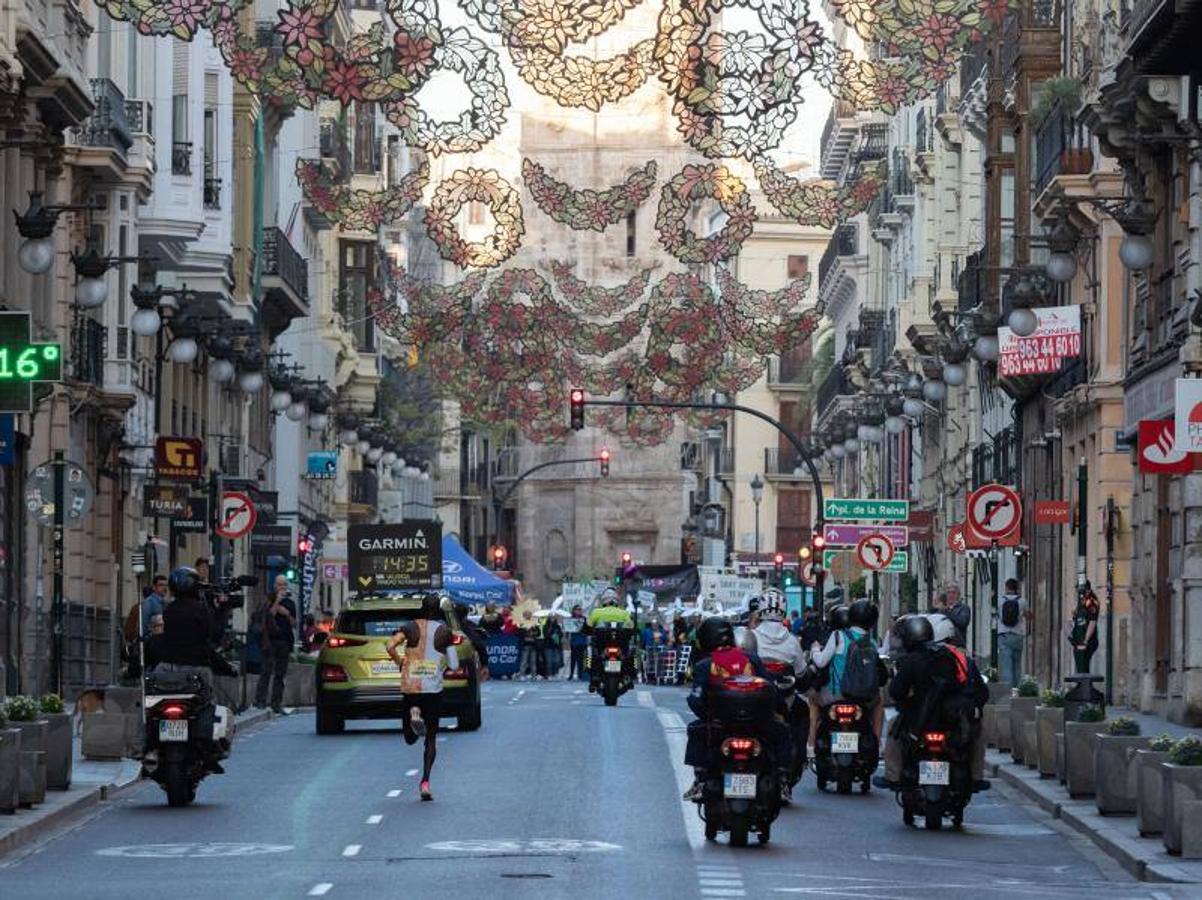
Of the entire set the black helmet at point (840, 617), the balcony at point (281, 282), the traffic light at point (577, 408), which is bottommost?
the black helmet at point (840, 617)

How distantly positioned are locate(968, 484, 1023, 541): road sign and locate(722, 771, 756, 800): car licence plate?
595 inches

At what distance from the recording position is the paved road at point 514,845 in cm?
1897

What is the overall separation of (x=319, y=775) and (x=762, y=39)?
1176 centimetres

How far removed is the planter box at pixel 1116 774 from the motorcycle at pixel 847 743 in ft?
12.0

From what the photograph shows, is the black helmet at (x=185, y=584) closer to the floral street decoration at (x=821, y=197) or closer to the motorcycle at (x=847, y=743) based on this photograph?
the motorcycle at (x=847, y=743)

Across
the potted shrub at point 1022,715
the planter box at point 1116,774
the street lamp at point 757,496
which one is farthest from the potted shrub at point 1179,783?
the street lamp at point 757,496

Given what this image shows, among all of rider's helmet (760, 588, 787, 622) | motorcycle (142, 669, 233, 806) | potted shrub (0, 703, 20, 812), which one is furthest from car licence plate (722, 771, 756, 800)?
rider's helmet (760, 588, 787, 622)

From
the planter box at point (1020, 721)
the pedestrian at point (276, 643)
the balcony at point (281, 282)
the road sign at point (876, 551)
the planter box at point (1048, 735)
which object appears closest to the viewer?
the planter box at point (1048, 735)

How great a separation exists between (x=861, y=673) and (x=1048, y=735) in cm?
251

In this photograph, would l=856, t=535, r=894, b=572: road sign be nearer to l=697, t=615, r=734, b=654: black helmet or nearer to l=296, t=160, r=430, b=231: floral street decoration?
l=296, t=160, r=430, b=231: floral street decoration

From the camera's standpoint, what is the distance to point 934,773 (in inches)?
952

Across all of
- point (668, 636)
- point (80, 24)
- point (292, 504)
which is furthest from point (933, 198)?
point (80, 24)

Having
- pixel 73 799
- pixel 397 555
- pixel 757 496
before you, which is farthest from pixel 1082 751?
pixel 757 496

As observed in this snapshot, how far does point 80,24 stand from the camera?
150 ft
